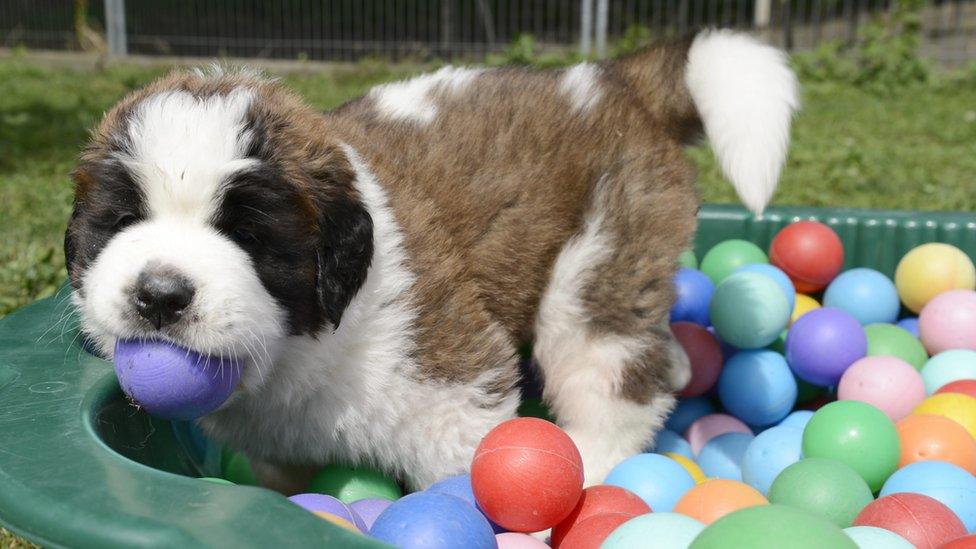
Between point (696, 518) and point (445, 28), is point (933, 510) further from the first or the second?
point (445, 28)

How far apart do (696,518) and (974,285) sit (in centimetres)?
226

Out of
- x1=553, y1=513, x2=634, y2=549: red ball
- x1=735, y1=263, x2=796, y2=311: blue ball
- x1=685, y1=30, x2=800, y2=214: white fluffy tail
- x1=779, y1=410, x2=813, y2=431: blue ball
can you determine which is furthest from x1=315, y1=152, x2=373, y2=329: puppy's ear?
x1=735, y1=263, x2=796, y2=311: blue ball

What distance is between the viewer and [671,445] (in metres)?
3.58

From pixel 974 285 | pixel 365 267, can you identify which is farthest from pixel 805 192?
pixel 365 267

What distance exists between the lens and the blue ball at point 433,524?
2201mm

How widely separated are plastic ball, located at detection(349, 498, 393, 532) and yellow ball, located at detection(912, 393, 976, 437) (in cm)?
178

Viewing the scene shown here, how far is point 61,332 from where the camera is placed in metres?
2.90

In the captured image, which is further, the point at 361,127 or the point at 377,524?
the point at 361,127

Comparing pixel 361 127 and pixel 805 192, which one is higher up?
pixel 361 127

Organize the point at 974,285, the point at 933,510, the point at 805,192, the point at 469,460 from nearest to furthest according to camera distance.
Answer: the point at 933,510 → the point at 469,460 → the point at 974,285 → the point at 805,192

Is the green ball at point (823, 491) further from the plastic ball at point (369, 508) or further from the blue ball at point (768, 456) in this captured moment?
the plastic ball at point (369, 508)

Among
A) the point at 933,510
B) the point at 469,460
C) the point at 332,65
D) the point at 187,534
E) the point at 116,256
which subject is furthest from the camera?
the point at 332,65

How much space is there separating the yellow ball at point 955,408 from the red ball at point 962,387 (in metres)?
0.08

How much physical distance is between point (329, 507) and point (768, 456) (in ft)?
4.84
